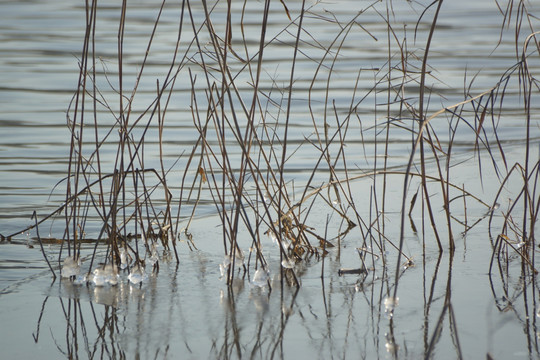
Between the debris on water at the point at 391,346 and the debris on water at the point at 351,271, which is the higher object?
the debris on water at the point at 391,346

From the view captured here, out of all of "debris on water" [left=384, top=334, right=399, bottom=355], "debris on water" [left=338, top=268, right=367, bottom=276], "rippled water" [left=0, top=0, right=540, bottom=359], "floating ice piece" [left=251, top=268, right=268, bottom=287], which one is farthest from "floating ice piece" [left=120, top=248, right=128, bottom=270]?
"debris on water" [left=384, top=334, right=399, bottom=355]

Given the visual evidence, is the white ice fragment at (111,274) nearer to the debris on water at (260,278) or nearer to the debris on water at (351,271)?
the debris on water at (260,278)

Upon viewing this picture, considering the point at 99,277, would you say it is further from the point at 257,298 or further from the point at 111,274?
the point at 257,298

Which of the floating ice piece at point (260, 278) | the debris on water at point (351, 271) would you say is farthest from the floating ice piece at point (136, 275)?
the debris on water at point (351, 271)

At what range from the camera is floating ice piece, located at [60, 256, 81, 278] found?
306cm

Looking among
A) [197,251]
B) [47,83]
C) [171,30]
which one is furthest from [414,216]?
[171,30]

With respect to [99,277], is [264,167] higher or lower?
lower

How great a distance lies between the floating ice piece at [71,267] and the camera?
3.06m

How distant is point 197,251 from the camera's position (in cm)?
356

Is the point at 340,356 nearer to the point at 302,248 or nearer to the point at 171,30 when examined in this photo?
the point at 302,248

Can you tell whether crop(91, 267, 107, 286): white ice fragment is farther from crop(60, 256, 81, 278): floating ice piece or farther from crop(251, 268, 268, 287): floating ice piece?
crop(251, 268, 268, 287): floating ice piece

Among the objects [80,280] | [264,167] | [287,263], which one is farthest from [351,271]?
[264,167]

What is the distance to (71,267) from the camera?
10.1 ft

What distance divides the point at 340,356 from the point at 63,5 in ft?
42.5
